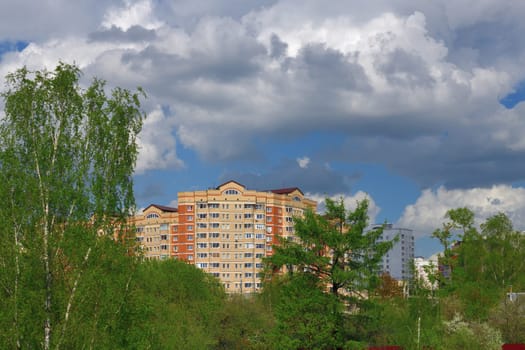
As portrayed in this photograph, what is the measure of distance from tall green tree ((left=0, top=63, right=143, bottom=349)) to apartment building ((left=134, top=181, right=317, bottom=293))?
127 meters

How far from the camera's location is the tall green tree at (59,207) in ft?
94.1

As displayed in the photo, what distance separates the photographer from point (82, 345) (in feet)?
93.7

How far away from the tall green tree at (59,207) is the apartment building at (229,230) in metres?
127

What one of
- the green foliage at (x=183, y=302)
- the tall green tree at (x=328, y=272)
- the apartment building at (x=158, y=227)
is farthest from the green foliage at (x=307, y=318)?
the apartment building at (x=158, y=227)

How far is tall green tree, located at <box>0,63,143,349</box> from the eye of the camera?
2867 cm

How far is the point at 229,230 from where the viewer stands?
161 m

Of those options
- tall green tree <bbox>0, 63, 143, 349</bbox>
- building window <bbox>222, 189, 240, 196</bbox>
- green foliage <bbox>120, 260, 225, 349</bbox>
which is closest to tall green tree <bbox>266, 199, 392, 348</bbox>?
green foliage <bbox>120, 260, 225, 349</bbox>

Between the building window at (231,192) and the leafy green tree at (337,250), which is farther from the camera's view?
the building window at (231,192)

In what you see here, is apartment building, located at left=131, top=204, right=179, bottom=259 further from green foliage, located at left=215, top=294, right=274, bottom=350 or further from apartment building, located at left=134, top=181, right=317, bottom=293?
green foliage, located at left=215, top=294, right=274, bottom=350

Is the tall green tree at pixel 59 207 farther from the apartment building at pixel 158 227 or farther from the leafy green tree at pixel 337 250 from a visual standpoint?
the apartment building at pixel 158 227

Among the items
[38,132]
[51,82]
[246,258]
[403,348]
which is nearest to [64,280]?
[38,132]

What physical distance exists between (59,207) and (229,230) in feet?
431

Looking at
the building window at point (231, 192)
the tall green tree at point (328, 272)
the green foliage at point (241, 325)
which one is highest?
the building window at point (231, 192)

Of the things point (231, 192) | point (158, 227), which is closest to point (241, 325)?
point (231, 192)
